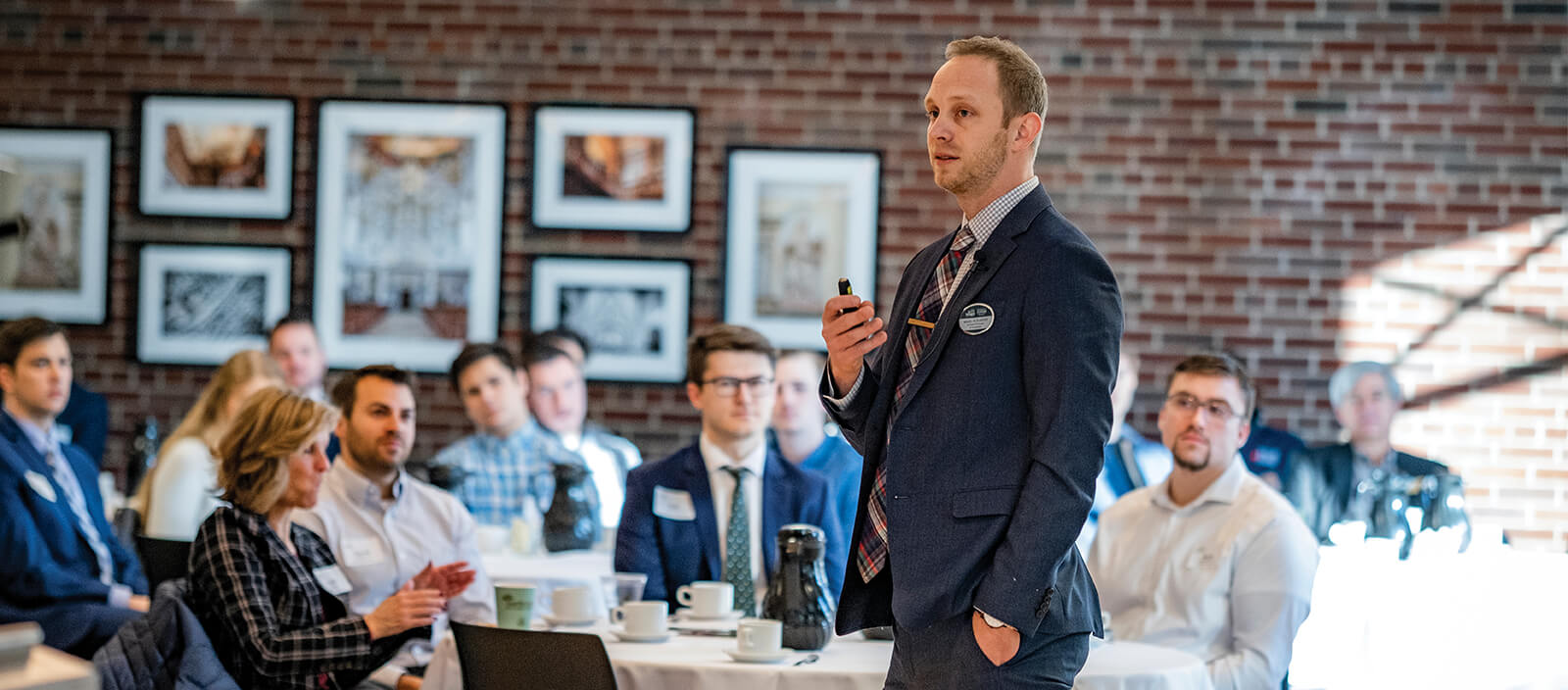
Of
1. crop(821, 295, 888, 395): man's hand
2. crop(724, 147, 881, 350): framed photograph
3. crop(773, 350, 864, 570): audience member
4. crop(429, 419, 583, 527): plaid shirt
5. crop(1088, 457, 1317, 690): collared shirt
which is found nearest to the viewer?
crop(821, 295, 888, 395): man's hand

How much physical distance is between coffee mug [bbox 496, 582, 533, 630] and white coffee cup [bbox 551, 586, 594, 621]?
2.8 inches

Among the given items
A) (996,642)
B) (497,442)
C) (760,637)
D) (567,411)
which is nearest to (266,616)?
(760,637)

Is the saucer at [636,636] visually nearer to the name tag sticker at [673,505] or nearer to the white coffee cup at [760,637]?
the white coffee cup at [760,637]

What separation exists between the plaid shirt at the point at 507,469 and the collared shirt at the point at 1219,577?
6.93ft

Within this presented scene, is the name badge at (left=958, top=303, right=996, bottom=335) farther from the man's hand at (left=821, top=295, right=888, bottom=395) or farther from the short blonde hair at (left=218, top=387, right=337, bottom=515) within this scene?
the short blonde hair at (left=218, top=387, right=337, bottom=515)

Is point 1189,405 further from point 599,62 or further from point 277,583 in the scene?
point 599,62

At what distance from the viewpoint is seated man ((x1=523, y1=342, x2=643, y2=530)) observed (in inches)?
221

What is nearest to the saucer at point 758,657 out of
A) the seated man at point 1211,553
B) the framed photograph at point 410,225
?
the seated man at point 1211,553

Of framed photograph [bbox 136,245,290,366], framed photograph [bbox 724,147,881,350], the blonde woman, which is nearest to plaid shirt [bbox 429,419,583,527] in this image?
the blonde woman

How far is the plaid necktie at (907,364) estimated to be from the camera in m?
2.02

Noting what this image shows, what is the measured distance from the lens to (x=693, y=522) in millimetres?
3559

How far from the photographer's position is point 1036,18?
246 inches

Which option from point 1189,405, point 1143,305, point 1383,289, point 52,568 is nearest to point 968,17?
point 1143,305

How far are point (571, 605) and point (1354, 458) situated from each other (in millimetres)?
3652
